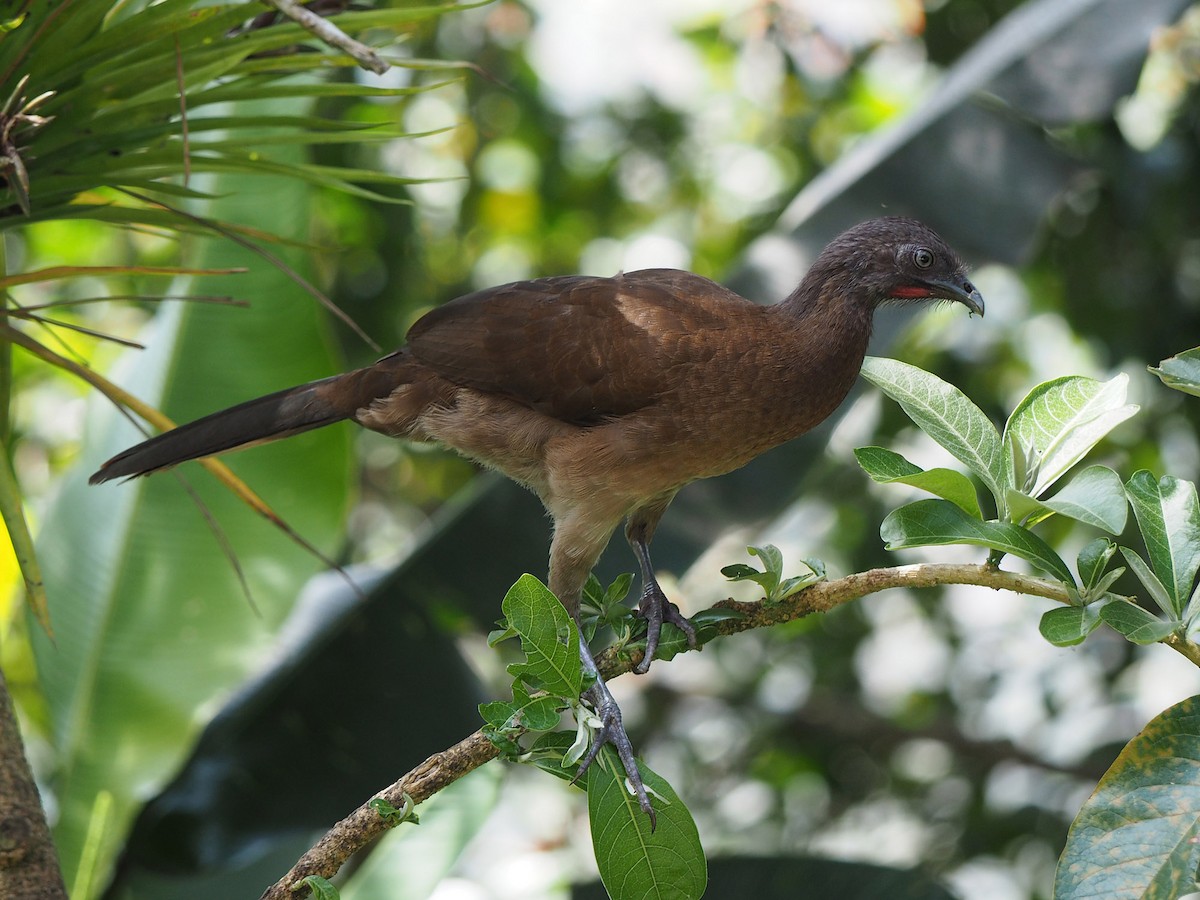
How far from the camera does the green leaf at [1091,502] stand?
1.24 metres

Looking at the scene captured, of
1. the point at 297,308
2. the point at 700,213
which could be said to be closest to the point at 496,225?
the point at 700,213

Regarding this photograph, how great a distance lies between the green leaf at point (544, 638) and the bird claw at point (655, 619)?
0.88 feet

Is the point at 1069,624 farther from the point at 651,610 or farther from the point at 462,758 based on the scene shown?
the point at 651,610

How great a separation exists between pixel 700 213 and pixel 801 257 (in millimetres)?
2162

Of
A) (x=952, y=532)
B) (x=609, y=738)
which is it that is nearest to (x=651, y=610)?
(x=609, y=738)

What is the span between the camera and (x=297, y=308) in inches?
123

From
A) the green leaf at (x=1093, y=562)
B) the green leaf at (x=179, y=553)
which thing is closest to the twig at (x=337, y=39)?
the green leaf at (x=1093, y=562)

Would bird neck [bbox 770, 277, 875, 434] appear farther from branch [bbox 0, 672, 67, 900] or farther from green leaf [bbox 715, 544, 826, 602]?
branch [bbox 0, 672, 67, 900]

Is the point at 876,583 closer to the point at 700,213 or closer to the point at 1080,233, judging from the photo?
the point at 1080,233

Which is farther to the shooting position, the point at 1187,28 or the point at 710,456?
the point at 1187,28

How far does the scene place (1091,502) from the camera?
4.21ft

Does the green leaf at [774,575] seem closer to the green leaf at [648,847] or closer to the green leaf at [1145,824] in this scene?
the green leaf at [648,847]

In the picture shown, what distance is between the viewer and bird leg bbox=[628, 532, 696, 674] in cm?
173

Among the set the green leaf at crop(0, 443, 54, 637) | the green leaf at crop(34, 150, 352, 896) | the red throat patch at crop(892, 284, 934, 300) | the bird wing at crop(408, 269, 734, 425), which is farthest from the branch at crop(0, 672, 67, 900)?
the red throat patch at crop(892, 284, 934, 300)
